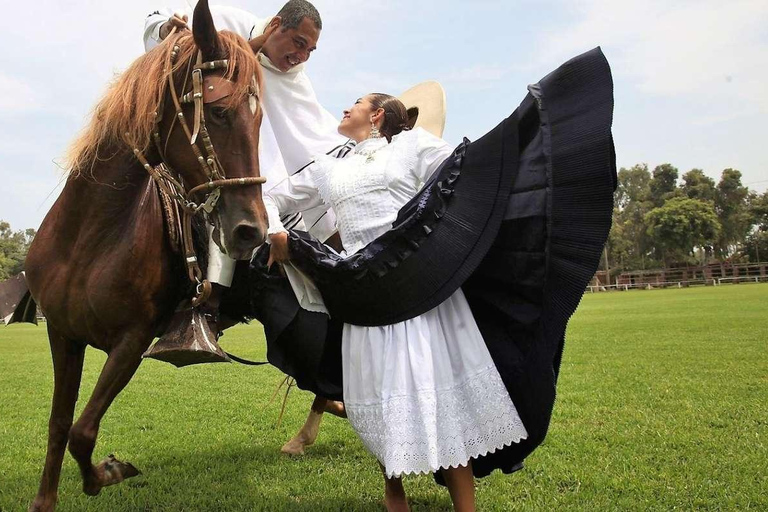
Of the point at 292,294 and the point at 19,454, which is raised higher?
the point at 292,294

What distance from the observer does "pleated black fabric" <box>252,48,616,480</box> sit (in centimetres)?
243

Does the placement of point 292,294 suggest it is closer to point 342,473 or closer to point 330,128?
point 330,128

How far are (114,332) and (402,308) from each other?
5.04ft

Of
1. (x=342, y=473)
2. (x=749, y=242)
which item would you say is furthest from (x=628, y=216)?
(x=342, y=473)

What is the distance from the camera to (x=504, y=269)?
2615mm

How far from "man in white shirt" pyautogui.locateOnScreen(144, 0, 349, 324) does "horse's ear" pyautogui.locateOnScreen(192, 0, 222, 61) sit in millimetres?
732

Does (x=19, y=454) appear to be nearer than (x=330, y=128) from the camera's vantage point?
No

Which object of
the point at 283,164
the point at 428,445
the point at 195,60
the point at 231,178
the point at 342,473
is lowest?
the point at 342,473

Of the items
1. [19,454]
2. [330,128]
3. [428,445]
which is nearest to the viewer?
[428,445]

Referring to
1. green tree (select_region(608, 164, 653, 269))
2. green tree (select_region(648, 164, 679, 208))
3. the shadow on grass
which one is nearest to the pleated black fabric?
the shadow on grass

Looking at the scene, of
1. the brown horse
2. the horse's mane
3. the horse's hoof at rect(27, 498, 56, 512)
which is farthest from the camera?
the horse's hoof at rect(27, 498, 56, 512)

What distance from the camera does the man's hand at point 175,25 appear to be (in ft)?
9.69

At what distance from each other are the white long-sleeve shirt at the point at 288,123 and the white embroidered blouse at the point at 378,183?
0.62 m

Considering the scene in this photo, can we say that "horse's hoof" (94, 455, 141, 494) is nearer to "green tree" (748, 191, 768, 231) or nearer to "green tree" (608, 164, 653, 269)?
"green tree" (608, 164, 653, 269)
